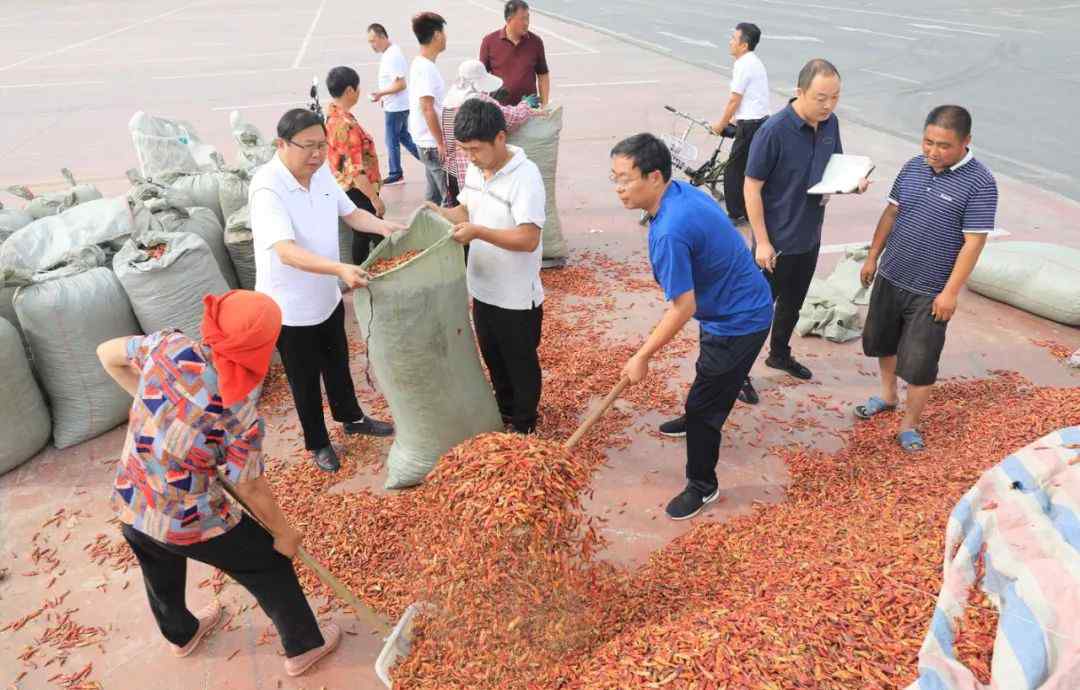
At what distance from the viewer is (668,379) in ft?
14.5

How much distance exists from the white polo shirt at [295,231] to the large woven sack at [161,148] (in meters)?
3.02

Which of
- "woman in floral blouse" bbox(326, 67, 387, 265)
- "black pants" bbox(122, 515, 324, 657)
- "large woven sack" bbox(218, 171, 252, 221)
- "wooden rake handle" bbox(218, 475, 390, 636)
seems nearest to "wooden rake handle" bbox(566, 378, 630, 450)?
"wooden rake handle" bbox(218, 475, 390, 636)

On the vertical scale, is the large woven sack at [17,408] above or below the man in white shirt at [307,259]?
below

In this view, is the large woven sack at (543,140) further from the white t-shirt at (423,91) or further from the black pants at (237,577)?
the black pants at (237,577)

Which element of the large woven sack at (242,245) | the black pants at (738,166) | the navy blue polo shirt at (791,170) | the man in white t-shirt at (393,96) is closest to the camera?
the navy blue polo shirt at (791,170)

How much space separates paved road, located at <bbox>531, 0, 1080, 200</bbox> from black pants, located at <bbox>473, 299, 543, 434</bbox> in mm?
6699

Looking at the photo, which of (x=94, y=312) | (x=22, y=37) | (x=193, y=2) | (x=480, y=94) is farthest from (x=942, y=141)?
(x=193, y=2)

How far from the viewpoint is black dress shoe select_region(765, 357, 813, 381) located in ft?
14.3

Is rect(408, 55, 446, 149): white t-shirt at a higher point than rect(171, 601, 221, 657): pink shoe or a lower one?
higher

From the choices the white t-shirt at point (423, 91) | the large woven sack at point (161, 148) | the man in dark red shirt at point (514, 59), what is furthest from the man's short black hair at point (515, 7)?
the large woven sack at point (161, 148)

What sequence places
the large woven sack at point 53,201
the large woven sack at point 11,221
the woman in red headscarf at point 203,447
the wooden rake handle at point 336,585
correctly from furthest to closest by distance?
1. the large woven sack at point 53,201
2. the large woven sack at point 11,221
3. the wooden rake handle at point 336,585
4. the woman in red headscarf at point 203,447

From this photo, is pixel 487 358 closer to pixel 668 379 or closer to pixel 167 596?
pixel 668 379

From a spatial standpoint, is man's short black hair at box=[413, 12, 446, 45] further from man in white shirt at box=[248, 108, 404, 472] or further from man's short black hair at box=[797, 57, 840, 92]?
man's short black hair at box=[797, 57, 840, 92]

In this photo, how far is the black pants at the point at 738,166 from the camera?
6363 mm
